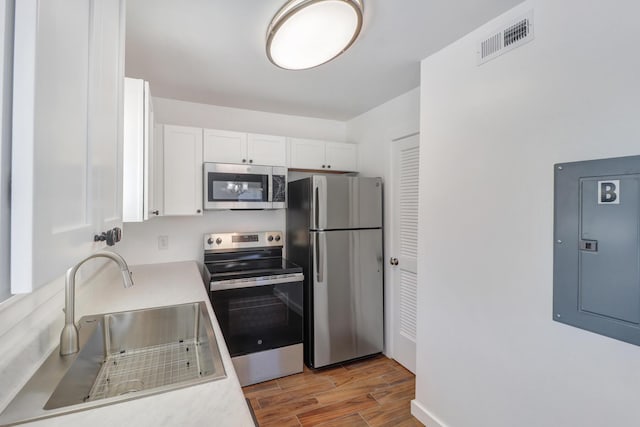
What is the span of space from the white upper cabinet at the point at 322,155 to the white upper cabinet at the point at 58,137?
214 cm

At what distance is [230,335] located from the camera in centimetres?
236

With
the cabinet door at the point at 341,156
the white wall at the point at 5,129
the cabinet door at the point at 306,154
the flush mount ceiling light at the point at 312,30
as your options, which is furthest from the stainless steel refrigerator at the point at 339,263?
the white wall at the point at 5,129

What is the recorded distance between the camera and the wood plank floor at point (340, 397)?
203 centimetres

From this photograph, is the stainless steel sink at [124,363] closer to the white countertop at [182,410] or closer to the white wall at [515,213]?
the white countertop at [182,410]

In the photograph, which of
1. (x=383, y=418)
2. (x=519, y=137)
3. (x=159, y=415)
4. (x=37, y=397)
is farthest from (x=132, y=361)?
(x=519, y=137)

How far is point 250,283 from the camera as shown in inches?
94.7

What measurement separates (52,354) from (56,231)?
927 millimetres

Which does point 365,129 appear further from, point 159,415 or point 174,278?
point 159,415

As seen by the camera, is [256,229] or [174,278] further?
[256,229]

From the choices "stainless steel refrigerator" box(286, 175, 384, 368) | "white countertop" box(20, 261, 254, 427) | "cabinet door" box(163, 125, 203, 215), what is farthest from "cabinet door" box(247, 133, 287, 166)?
"white countertop" box(20, 261, 254, 427)

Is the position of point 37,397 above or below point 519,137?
below

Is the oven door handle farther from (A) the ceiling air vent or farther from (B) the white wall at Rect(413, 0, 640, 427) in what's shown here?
(A) the ceiling air vent

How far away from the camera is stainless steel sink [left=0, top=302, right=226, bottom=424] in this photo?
836mm

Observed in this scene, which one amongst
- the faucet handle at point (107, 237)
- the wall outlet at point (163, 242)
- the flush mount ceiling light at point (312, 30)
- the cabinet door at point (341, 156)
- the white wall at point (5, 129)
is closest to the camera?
the white wall at point (5, 129)
